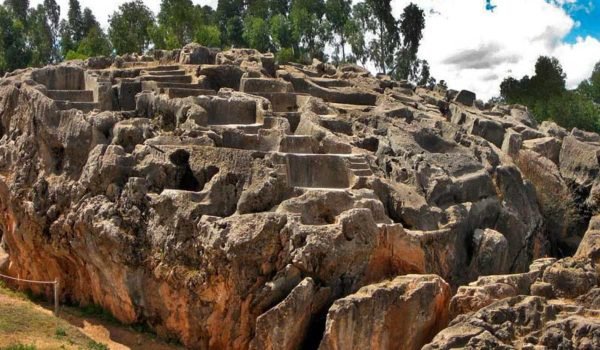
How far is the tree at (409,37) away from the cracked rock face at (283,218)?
91.7ft

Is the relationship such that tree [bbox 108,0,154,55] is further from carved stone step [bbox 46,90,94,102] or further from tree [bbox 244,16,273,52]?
carved stone step [bbox 46,90,94,102]

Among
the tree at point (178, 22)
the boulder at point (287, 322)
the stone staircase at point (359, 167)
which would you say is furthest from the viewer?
the tree at point (178, 22)

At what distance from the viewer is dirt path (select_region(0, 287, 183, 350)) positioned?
66.8ft

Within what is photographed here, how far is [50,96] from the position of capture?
28891 millimetres

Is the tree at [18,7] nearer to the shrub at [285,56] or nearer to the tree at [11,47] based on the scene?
the tree at [11,47]

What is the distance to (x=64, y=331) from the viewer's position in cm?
2162

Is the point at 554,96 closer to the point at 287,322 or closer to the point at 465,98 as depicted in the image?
the point at 465,98

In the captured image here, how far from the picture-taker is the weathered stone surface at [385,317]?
58.9 feet

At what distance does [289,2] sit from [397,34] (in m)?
15.9

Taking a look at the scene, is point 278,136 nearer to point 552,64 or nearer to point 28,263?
point 28,263

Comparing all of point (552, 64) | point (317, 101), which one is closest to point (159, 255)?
point (317, 101)

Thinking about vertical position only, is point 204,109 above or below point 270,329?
above

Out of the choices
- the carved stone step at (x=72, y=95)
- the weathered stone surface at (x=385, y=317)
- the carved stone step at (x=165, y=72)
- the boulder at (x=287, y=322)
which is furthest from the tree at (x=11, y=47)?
the weathered stone surface at (x=385, y=317)

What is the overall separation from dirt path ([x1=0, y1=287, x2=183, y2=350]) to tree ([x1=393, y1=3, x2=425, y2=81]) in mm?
43229
